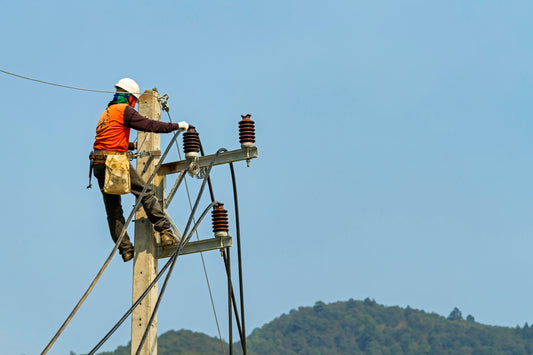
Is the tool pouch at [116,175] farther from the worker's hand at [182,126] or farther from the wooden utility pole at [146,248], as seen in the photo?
the worker's hand at [182,126]

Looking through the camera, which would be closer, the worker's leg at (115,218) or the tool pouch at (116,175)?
the tool pouch at (116,175)

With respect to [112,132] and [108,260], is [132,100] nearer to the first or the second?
[112,132]

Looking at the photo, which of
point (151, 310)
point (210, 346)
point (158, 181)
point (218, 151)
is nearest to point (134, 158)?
point (158, 181)

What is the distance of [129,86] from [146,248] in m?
1.92

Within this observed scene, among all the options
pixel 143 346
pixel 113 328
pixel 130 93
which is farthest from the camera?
pixel 130 93

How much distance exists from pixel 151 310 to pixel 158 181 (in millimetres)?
1596

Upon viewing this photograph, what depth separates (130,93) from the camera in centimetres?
1033

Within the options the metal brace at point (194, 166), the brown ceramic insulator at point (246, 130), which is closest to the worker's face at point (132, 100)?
the metal brace at point (194, 166)

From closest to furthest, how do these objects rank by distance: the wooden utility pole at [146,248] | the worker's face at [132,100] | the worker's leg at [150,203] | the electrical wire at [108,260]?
1. the electrical wire at [108,260]
2. the wooden utility pole at [146,248]
3. the worker's leg at [150,203]
4. the worker's face at [132,100]

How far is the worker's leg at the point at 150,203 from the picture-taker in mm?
10117

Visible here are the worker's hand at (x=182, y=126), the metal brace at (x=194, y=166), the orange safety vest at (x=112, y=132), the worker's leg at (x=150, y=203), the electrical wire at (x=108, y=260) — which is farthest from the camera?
the metal brace at (x=194, y=166)

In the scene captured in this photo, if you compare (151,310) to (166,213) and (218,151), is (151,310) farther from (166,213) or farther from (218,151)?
(218,151)

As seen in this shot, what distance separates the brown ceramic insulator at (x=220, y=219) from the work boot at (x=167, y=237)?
0.55 m

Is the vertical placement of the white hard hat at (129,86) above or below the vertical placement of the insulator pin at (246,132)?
above
